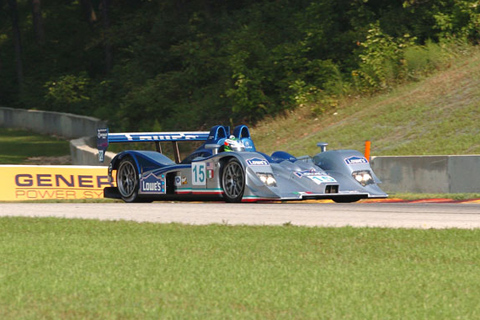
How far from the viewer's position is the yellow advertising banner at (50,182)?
1706 centimetres

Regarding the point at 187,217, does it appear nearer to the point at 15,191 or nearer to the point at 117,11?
the point at 15,191

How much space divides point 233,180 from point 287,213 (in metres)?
1.96

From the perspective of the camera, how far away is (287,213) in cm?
1128

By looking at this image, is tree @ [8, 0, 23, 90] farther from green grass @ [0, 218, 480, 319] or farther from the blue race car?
green grass @ [0, 218, 480, 319]

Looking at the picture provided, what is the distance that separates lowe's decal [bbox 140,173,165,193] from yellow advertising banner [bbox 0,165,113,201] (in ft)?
11.5

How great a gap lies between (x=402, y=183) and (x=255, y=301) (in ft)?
36.2

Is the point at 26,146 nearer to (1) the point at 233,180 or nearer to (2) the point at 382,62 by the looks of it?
(2) the point at 382,62

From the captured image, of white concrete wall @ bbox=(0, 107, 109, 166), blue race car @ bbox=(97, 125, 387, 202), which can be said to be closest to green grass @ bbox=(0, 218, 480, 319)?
blue race car @ bbox=(97, 125, 387, 202)

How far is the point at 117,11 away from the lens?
45750 millimetres

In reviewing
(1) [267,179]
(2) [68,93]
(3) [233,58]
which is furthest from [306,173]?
(2) [68,93]

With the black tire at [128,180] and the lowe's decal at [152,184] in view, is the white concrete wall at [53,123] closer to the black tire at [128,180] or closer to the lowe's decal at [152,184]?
the black tire at [128,180]

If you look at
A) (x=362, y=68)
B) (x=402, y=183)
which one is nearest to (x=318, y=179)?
(x=402, y=183)

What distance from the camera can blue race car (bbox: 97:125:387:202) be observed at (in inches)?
499

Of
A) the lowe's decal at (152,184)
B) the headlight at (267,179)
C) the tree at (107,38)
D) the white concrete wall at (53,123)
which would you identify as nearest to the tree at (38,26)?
the tree at (107,38)
